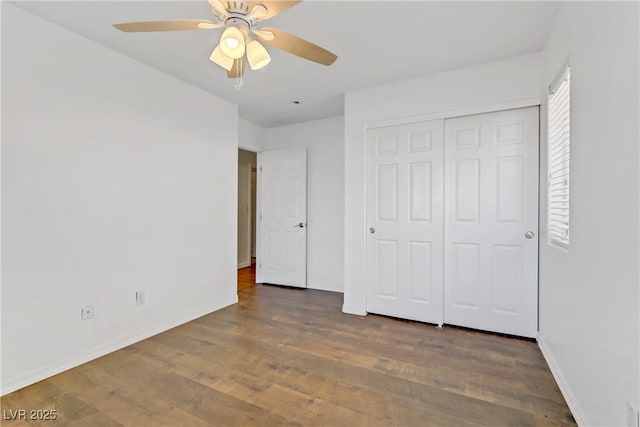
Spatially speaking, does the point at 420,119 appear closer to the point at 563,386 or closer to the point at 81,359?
the point at 563,386

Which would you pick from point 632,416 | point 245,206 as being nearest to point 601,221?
point 632,416

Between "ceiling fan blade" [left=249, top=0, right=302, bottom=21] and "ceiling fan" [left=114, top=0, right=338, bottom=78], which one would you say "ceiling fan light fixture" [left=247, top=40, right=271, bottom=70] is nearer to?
"ceiling fan" [left=114, top=0, right=338, bottom=78]

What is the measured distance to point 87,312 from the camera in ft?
7.61

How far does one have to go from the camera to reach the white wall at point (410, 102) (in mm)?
2633

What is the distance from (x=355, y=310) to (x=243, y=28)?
2.81 meters

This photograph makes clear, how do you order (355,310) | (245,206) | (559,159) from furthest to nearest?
(245,206) < (355,310) < (559,159)

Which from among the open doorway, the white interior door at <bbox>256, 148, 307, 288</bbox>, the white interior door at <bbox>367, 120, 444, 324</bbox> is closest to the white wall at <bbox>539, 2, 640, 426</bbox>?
the white interior door at <bbox>367, 120, 444, 324</bbox>

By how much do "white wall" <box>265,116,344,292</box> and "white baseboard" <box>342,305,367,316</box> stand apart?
899mm

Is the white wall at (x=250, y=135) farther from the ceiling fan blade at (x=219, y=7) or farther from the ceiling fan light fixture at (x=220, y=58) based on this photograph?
the ceiling fan blade at (x=219, y=7)

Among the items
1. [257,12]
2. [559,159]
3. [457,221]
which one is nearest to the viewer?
[257,12]

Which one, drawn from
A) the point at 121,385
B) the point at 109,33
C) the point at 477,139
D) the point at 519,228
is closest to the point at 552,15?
the point at 477,139

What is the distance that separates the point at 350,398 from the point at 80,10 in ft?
10.1

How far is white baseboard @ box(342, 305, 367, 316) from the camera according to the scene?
3.30 meters

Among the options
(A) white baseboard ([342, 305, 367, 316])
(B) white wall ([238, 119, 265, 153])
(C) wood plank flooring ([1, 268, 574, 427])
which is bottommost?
(C) wood plank flooring ([1, 268, 574, 427])
